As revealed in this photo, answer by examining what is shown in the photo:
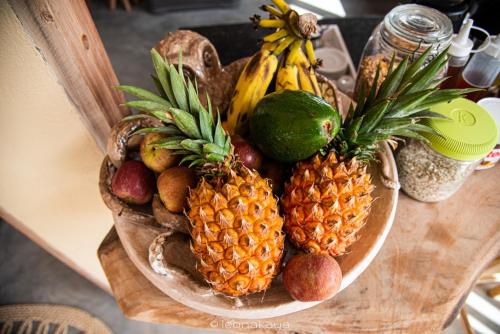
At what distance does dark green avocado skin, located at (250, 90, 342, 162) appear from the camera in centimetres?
60

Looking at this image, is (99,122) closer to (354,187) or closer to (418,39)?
(354,187)

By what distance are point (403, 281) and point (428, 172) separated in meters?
0.24

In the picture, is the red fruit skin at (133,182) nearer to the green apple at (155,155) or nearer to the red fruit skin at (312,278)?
the green apple at (155,155)

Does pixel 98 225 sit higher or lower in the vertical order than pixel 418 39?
lower

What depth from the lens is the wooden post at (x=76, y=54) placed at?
0.54 meters

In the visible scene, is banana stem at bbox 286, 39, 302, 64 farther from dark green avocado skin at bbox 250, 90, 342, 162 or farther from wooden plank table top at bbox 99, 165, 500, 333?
wooden plank table top at bbox 99, 165, 500, 333

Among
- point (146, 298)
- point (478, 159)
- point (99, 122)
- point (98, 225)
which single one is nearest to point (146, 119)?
point (99, 122)

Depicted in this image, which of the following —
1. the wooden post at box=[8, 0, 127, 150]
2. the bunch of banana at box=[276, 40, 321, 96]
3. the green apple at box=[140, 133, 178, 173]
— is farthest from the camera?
the bunch of banana at box=[276, 40, 321, 96]

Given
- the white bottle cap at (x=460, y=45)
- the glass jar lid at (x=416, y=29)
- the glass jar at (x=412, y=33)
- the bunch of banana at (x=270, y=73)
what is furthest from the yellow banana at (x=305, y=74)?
the white bottle cap at (x=460, y=45)

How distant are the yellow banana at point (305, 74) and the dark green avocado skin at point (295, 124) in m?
0.14

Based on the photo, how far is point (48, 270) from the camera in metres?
1.53

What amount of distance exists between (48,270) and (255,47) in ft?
4.33

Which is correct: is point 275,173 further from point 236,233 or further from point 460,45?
point 460,45

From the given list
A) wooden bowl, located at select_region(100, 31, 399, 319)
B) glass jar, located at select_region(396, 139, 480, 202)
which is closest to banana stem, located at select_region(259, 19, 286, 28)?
wooden bowl, located at select_region(100, 31, 399, 319)
